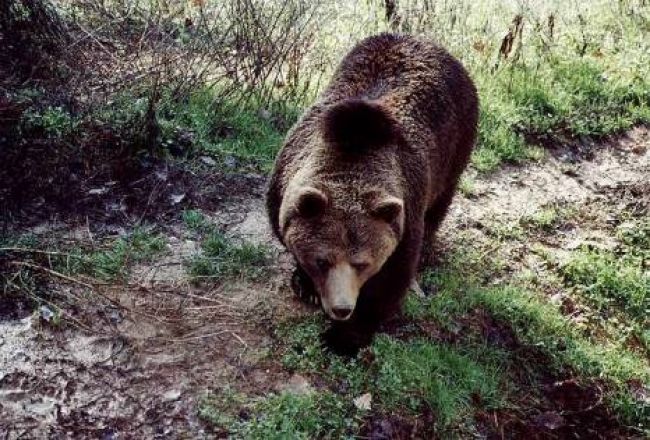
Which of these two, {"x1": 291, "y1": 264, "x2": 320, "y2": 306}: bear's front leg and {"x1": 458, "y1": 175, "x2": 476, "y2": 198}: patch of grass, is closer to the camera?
{"x1": 291, "y1": 264, "x2": 320, "y2": 306}: bear's front leg

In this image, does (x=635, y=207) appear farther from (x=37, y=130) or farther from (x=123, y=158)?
(x=37, y=130)

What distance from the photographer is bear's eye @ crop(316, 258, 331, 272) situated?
407 cm

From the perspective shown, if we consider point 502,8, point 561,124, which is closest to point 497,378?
point 561,124

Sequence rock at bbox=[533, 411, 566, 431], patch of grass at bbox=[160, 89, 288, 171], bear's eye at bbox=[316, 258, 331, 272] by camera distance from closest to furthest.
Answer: bear's eye at bbox=[316, 258, 331, 272]
rock at bbox=[533, 411, 566, 431]
patch of grass at bbox=[160, 89, 288, 171]

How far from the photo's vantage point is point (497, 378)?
503 centimetres

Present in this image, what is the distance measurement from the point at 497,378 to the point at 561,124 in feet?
11.7

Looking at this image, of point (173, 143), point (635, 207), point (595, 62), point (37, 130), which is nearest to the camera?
point (37, 130)

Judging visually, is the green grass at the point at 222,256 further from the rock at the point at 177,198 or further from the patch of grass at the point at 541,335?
the patch of grass at the point at 541,335

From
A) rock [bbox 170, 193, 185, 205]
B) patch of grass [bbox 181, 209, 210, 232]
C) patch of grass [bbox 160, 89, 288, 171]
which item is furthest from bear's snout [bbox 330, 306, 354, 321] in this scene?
patch of grass [bbox 160, 89, 288, 171]

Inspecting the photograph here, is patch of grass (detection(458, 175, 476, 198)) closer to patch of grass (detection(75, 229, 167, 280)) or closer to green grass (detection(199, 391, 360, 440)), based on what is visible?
patch of grass (detection(75, 229, 167, 280))

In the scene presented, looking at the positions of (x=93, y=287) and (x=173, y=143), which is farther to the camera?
(x=173, y=143)

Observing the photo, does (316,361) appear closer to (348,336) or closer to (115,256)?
(348,336)

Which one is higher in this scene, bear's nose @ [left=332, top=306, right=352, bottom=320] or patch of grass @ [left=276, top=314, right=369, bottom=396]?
bear's nose @ [left=332, top=306, right=352, bottom=320]

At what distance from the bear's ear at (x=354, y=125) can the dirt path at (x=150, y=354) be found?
1166mm
